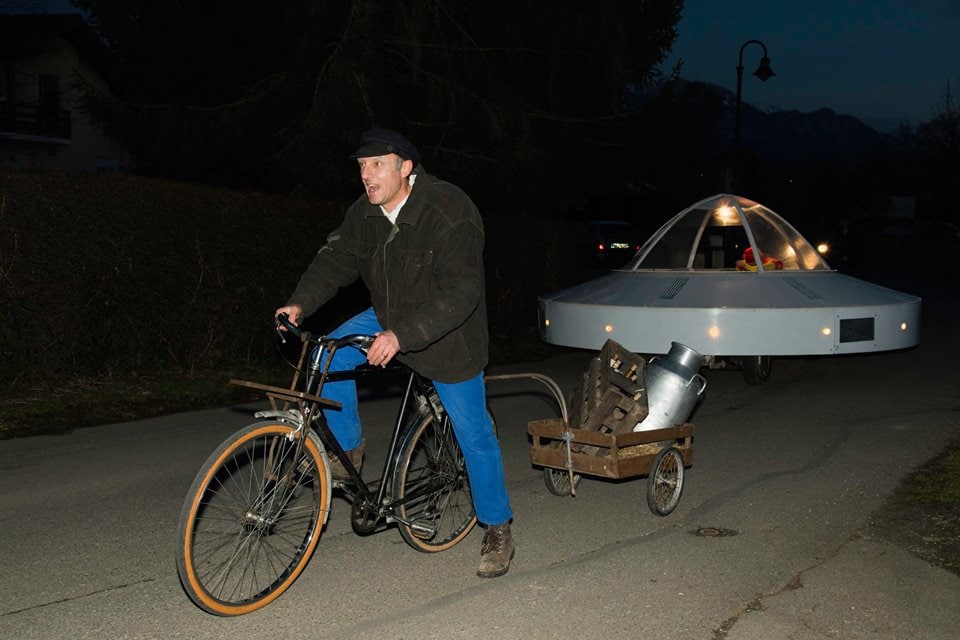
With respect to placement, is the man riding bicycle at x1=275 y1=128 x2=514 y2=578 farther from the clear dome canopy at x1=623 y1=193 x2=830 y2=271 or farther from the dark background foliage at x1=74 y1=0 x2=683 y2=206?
the dark background foliage at x1=74 y1=0 x2=683 y2=206

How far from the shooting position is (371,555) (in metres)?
5.45

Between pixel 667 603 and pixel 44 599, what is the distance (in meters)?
2.71

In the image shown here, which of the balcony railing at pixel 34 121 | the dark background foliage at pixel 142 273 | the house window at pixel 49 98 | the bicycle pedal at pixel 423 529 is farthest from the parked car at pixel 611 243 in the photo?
the bicycle pedal at pixel 423 529

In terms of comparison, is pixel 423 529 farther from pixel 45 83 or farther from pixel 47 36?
pixel 45 83

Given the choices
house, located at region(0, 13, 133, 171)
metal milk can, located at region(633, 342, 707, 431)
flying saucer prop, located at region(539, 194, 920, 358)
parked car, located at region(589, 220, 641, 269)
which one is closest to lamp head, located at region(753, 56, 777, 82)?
parked car, located at region(589, 220, 641, 269)

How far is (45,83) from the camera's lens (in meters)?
43.4

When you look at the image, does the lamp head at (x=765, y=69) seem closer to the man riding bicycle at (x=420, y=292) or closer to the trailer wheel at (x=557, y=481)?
the trailer wheel at (x=557, y=481)

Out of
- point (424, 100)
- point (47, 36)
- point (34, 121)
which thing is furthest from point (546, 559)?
point (34, 121)

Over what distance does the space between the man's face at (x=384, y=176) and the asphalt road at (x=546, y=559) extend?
5.82ft

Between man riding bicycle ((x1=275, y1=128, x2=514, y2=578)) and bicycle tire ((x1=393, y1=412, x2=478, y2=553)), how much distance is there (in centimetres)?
25

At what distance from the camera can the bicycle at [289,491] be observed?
426 centimetres

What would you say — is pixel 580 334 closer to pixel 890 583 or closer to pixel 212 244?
pixel 212 244

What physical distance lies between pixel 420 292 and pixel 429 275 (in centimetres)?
8

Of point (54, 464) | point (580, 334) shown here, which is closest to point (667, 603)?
point (54, 464)
